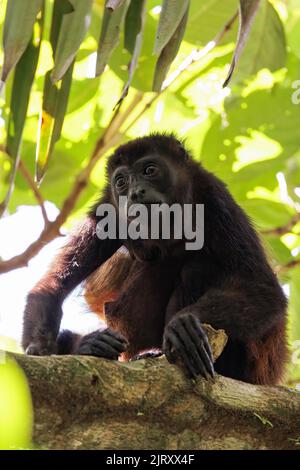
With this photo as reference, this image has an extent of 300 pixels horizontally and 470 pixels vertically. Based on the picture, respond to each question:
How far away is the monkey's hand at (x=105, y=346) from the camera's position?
4.11m

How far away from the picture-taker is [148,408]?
329 centimetres

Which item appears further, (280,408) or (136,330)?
(136,330)

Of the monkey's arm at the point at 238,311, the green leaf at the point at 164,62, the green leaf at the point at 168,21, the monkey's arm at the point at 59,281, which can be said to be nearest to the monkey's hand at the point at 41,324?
the monkey's arm at the point at 59,281

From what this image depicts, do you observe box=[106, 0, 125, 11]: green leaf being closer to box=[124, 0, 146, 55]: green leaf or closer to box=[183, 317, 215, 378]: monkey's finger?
box=[124, 0, 146, 55]: green leaf

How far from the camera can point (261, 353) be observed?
4.98 metres

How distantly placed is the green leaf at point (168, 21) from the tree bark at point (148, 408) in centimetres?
133

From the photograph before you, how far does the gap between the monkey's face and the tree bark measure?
2.03 m

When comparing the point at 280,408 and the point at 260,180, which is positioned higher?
the point at 260,180

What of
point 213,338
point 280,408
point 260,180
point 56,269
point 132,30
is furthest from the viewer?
point 260,180

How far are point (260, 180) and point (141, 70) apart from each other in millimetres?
1618

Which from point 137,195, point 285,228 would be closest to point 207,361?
point 137,195

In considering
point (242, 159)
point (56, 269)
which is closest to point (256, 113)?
point (242, 159)

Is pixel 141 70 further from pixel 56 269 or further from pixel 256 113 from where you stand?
pixel 56 269
